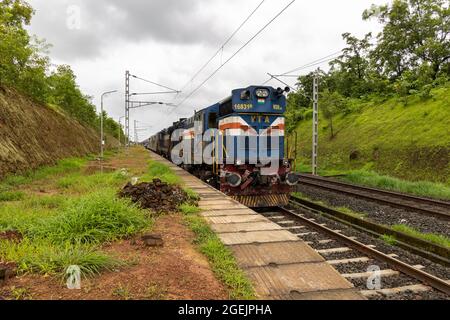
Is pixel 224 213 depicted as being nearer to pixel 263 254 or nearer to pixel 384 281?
pixel 263 254

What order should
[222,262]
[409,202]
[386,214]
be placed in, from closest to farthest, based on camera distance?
[222,262]
[386,214]
[409,202]

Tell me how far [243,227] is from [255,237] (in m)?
0.73

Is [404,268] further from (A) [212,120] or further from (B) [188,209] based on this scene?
(A) [212,120]

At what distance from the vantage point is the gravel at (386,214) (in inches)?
323

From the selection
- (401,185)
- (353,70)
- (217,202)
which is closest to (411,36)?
(353,70)

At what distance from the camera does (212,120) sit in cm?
1316

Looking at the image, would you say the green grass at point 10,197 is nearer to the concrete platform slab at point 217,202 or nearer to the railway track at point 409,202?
the concrete platform slab at point 217,202

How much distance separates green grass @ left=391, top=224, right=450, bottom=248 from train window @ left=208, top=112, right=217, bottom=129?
25.3 feet

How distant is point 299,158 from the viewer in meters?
30.6

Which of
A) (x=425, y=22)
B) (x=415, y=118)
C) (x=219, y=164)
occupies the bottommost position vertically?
(x=219, y=164)

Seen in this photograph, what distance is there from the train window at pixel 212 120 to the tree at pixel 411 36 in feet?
72.7
